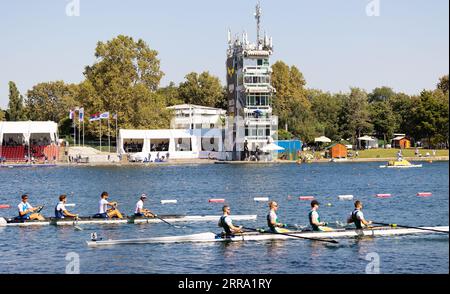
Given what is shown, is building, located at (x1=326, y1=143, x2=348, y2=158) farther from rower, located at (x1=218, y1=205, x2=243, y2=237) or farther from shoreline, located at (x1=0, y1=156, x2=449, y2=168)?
rower, located at (x1=218, y1=205, x2=243, y2=237)

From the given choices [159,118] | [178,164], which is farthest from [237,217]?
[159,118]

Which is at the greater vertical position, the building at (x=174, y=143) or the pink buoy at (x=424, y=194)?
the building at (x=174, y=143)

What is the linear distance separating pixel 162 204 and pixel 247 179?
30.0 m

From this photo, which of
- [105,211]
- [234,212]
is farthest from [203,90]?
[105,211]

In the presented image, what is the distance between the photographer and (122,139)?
131125 mm

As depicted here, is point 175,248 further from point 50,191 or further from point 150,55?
point 150,55

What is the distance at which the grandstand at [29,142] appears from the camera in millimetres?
125875

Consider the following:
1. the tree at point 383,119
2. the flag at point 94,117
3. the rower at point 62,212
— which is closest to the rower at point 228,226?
the rower at point 62,212

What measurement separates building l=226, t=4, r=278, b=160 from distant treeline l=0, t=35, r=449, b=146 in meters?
14.3

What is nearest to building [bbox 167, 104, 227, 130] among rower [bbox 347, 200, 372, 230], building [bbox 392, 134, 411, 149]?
building [bbox 392, 134, 411, 149]

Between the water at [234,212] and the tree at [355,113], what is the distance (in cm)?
4063

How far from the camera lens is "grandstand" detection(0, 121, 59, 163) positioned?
12588 centimetres
